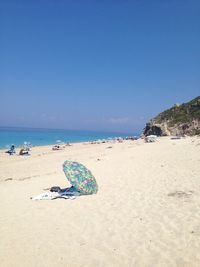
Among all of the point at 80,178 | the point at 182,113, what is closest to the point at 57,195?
the point at 80,178

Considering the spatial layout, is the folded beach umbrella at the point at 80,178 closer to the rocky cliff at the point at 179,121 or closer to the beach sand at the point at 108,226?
the beach sand at the point at 108,226

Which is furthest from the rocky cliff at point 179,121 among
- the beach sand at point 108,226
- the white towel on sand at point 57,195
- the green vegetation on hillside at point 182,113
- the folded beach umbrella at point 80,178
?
the white towel on sand at point 57,195

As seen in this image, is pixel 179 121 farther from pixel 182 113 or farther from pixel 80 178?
pixel 80 178

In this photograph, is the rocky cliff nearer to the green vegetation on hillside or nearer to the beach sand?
the green vegetation on hillside

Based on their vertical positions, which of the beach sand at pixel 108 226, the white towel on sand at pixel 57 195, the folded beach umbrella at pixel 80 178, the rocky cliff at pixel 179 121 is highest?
the rocky cliff at pixel 179 121

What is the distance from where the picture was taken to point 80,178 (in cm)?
994

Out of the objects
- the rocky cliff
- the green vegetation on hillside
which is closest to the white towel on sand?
the rocky cliff

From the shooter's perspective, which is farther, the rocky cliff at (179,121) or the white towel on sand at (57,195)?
the rocky cliff at (179,121)

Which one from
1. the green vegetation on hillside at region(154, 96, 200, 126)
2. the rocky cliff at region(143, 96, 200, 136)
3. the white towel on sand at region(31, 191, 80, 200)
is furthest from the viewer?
the green vegetation on hillside at region(154, 96, 200, 126)

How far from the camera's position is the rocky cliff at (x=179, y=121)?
3947 centimetres

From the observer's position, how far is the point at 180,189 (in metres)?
9.98

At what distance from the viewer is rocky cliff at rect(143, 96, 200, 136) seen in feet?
129

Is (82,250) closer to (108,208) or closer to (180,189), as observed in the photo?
(108,208)

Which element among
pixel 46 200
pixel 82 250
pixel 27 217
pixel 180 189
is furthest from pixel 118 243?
pixel 180 189
